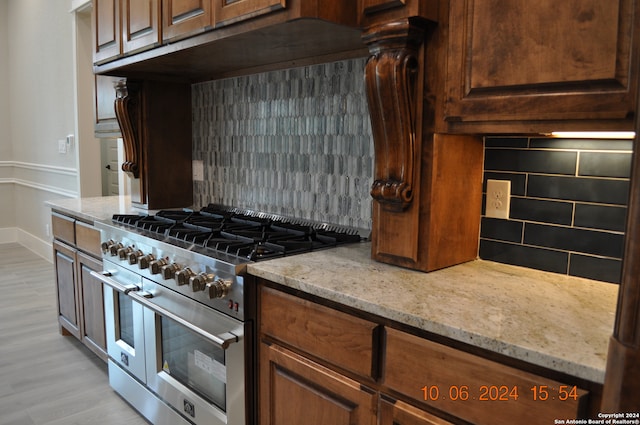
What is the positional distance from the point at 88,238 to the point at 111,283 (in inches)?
16.8

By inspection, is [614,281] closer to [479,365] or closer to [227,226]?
[479,365]

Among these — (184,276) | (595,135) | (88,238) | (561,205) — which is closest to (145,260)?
(184,276)

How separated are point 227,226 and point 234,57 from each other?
28.6 inches

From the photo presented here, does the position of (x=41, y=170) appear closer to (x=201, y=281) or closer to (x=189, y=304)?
(x=189, y=304)

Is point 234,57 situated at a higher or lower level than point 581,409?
higher

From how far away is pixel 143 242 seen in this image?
199cm

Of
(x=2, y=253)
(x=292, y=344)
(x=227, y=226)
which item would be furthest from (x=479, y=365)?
(x=2, y=253)

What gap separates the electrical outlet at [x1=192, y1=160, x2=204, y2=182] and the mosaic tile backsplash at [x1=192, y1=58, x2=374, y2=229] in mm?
41

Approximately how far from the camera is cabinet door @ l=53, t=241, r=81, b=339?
2.79 metres

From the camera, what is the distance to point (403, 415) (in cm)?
115

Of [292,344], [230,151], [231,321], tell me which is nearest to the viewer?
[292,344]

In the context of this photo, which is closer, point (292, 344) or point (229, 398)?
point (292, 344)

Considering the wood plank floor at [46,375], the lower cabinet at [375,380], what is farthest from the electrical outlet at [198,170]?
the lower cabinet at [375,380]

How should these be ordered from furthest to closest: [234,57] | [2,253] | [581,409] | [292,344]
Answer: [2,253]
[234,57]
[292,344]
[581,409]
